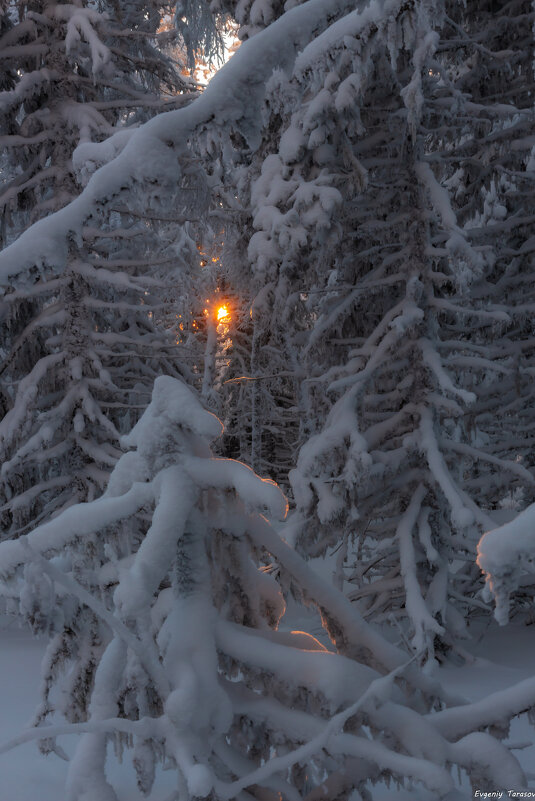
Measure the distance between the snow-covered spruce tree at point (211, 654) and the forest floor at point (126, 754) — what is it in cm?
23

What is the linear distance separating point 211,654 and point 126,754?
8.84 feet

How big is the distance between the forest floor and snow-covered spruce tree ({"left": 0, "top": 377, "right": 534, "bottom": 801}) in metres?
0.23

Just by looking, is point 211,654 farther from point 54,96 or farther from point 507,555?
point 54,96

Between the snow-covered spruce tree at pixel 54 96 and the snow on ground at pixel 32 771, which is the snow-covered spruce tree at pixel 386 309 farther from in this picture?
the snow on ground at pixel 32 771

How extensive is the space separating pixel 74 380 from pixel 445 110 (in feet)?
18.6

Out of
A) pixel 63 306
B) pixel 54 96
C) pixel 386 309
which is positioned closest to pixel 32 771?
pixel 386 309

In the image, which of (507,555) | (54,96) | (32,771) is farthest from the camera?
(54,96)

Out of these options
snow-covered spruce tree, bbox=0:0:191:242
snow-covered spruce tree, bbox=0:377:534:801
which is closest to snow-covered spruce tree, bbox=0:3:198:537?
snow-covered spruce tree, bbox=0:0:191:242

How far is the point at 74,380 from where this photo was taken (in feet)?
31.1

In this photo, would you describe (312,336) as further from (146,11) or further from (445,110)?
(146,11)

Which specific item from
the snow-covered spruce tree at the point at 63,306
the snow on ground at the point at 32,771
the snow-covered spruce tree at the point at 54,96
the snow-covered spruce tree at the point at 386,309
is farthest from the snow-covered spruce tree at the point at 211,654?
the snow-covered spruce tree at the point at 54,96

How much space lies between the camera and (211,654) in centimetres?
275

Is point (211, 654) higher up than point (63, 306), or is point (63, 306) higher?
point (63, 306)

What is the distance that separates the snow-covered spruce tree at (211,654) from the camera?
251cm
